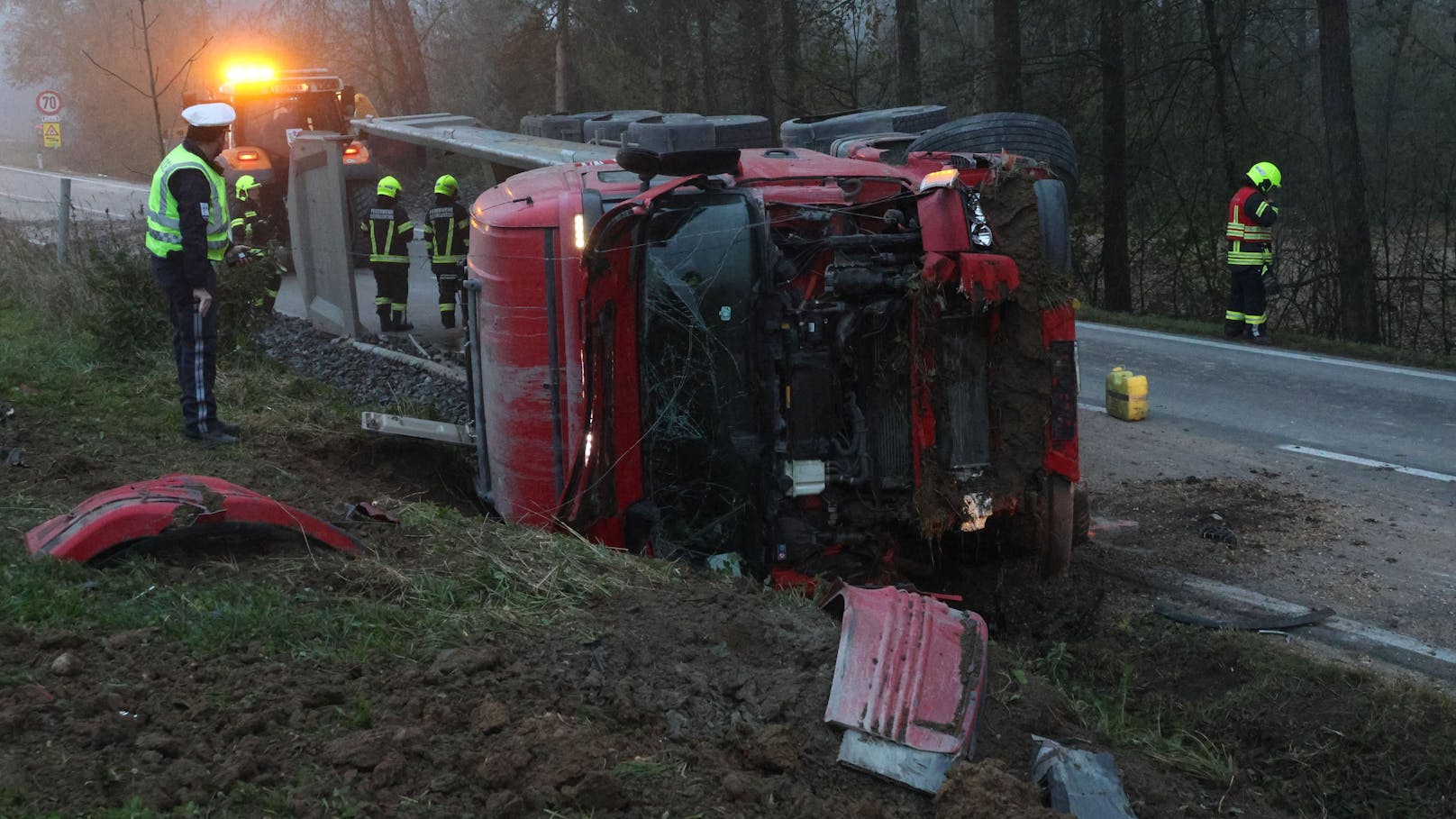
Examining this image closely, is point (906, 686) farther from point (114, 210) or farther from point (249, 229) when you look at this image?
point (114, 210)

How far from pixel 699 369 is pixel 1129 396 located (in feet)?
16.2

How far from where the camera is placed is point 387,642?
390 cm

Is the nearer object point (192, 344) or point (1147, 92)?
point (192, 344)

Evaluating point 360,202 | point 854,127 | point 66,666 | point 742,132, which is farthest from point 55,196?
point 66,666

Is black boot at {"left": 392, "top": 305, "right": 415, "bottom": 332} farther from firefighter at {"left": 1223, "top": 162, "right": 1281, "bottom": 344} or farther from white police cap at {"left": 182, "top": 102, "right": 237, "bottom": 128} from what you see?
firefighter at {"left": 1223, "top": 162, "right": 1281, "bottom": 344}

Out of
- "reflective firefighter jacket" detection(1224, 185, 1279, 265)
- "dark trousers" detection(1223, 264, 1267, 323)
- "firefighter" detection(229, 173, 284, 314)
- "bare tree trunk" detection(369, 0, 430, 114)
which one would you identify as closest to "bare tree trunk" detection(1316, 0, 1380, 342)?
"reflective firefighter jacket" detection(1224, 185, 1279, 265)

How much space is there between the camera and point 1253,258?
42.2 feet

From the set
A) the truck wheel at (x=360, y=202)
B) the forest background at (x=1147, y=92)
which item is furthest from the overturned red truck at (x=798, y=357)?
the truck wheel at (x=360, y=202)

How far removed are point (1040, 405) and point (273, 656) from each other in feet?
10.2

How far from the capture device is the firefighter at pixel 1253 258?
12.8 m

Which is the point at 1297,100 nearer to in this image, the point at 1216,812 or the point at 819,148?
the point at 819,148

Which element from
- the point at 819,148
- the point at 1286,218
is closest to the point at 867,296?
the point at 819,148

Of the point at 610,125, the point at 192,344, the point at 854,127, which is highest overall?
the point at 610,125

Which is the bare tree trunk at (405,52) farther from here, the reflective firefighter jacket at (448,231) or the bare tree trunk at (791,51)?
the reflective firefighter jacket at (448,231)
